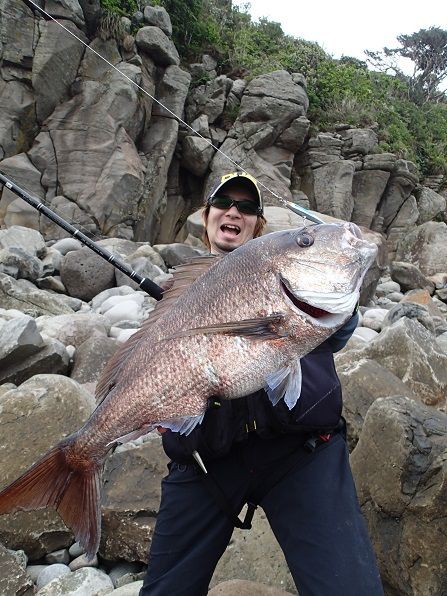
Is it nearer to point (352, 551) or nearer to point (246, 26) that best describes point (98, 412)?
A: point (352, 551)

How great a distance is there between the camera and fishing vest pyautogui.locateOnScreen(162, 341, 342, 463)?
6.27 feet

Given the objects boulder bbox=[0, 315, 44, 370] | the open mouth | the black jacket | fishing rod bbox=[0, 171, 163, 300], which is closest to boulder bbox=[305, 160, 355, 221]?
boulder bbox=[0, 315, 44, 370]

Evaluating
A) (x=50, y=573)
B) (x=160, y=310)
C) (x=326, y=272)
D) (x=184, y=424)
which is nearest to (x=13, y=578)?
(x=50, y=573)

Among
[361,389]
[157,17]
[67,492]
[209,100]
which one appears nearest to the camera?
[67,492]

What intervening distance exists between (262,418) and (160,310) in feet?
2.01

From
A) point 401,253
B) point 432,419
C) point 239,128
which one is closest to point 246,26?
point 239,128

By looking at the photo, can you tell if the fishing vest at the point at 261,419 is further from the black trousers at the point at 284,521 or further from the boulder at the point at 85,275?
the boulder at the point at 85,275

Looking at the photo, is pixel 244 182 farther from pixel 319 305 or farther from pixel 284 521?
pixel 284 521

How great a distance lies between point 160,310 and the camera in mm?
1942

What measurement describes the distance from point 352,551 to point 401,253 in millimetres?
19300

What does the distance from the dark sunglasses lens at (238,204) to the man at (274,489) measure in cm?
101

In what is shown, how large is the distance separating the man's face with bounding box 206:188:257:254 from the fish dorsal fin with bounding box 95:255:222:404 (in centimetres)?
74

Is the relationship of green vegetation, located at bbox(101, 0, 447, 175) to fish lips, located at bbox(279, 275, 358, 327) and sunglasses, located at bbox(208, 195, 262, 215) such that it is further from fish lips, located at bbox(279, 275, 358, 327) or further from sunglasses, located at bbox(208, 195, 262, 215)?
fish lips, located at bbox(279, 275, 358, 327)

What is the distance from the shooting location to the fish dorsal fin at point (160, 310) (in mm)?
1917
